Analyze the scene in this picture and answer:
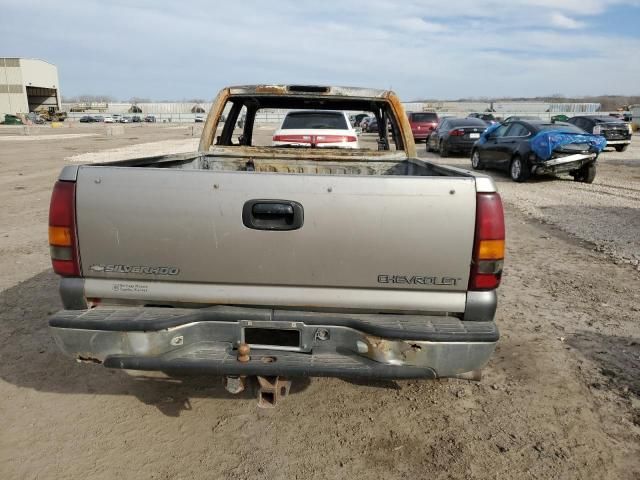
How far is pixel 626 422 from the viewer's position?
2846mm

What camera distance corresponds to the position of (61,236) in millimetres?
2402

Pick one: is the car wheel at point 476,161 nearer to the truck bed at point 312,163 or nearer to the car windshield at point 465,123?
the car windshield at point 465,123

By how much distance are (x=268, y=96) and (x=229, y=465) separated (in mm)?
2969

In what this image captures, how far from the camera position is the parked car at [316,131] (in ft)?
32.7

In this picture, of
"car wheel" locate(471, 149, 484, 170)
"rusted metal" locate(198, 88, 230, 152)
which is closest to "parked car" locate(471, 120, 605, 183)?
"car wheel" locate(471, 149, 484, 170)

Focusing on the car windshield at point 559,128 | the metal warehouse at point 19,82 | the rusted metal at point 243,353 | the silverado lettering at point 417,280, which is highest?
the metal warehouse at point 19,82

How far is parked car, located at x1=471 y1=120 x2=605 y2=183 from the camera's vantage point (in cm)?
1107

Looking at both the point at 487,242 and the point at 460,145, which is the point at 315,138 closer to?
the point at 487,242

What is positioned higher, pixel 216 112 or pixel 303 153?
pixel 216 112

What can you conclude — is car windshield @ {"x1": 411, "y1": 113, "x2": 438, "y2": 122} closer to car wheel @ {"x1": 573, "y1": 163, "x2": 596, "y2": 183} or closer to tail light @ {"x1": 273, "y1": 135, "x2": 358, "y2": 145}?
car wheel @ {"x1": 573, "y1": 163, "x2": 596, "y2": 183}

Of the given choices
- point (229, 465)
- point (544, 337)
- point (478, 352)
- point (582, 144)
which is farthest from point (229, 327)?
point (582, 144)

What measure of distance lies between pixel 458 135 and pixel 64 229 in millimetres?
17067

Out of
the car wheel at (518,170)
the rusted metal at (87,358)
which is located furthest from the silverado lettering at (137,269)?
the car wheel at (518,170)

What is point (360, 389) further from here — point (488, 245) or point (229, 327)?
point (488, 245)
